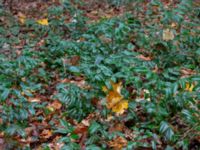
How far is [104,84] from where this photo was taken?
3.74 metres

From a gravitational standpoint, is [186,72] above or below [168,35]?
below

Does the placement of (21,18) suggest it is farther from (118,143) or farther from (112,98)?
(118,143)

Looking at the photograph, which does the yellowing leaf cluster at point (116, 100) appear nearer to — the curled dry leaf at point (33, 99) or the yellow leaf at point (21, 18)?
the curled dry leaf at point (33, 99)

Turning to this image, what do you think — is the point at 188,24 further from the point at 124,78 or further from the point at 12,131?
the point at 12,131

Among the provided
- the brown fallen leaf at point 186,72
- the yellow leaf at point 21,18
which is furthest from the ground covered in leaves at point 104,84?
the yellow leaf at point 21,18

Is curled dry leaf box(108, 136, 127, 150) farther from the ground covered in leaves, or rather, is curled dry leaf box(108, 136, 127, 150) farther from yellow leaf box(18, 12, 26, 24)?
yellow leaf box(18, 12, 26, 24)

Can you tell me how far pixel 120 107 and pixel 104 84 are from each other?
35cm

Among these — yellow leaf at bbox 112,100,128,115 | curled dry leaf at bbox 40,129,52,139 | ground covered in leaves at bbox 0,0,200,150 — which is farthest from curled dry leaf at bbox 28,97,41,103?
yellow leaf at bbox 112,100,128,115

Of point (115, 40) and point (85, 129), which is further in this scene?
point (115, 40)

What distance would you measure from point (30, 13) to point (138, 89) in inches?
157

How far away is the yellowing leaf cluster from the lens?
3.50 meters

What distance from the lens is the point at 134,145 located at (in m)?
3.09

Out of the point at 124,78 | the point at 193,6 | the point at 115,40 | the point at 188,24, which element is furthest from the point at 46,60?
the point at 193,6

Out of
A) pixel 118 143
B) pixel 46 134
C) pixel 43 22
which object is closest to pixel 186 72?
pixel 118 143
